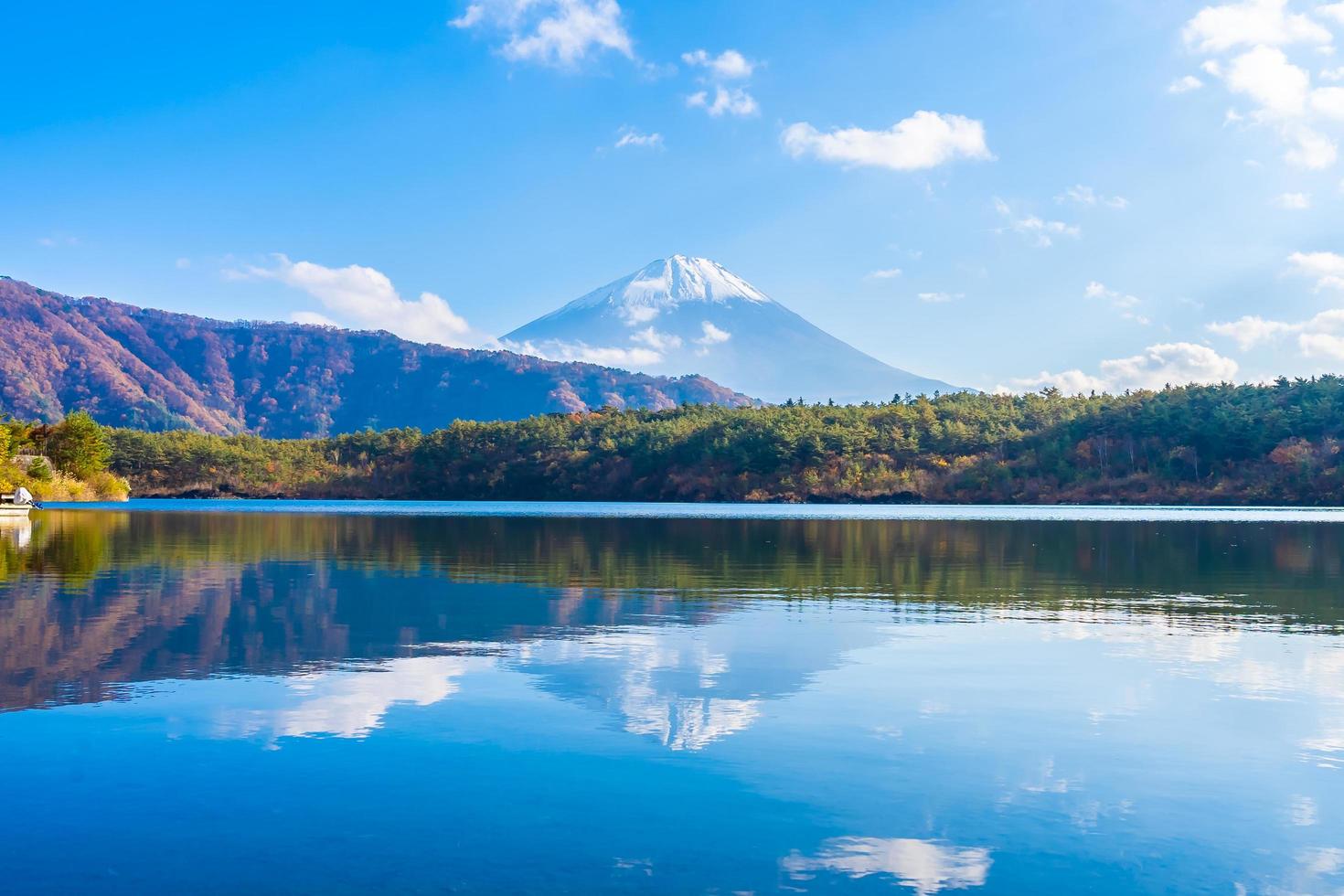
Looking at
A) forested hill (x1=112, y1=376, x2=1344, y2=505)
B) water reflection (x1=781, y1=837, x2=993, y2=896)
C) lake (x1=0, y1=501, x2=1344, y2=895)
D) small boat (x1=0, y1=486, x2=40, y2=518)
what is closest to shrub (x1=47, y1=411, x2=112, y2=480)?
forested hill (x1=112, y1=376, x2=1344, y2=505)

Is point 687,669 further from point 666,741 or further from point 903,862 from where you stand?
point 903,862

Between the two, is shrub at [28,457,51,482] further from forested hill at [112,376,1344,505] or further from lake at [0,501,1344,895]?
lake at [0,501,1344,895]

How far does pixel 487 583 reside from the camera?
74.1ft

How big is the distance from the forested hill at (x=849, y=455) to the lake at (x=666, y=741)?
253 feet

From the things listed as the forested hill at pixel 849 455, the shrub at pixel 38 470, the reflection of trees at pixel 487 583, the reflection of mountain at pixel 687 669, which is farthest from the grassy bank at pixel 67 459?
the reflection of mountain at pixel 687 669

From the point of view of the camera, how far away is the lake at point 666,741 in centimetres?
651

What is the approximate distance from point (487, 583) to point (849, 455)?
87.0m

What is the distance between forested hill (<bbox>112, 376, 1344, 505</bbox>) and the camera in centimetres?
9088

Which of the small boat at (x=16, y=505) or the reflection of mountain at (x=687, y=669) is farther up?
the small boat at (x=16, y=505)

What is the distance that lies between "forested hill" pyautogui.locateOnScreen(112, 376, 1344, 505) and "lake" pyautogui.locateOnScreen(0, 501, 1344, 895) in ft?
253

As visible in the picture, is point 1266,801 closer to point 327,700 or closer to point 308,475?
point 327,700

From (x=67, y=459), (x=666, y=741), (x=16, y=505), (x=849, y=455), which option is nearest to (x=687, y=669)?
(x=666, y=741)

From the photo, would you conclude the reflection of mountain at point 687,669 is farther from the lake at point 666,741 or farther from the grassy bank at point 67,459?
the grassy bank at point 67,459

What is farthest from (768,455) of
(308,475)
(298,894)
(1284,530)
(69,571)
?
(298,894)
